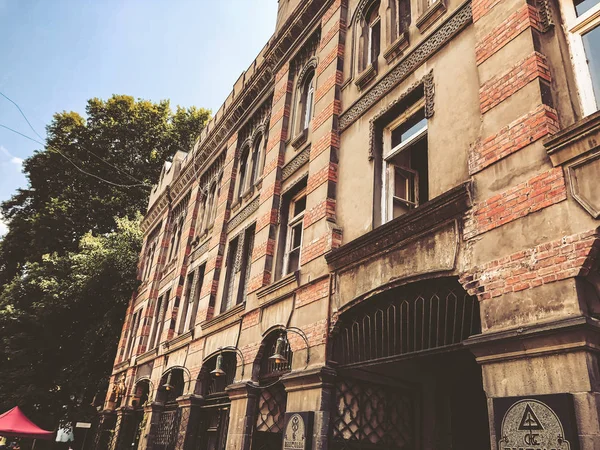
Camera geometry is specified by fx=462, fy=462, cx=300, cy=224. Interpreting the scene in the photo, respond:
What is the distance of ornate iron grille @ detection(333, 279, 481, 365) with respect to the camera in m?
5.95

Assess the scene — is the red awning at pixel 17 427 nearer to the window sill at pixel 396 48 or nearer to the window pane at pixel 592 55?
the window sill at pixel 396 48

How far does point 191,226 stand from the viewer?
56.6 feet

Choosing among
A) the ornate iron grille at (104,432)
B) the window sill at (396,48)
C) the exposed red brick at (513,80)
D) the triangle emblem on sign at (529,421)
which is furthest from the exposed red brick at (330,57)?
the ornate iron grille at (104,432)

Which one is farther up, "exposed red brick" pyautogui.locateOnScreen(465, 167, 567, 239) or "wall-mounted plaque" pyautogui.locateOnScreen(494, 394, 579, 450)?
"exposed red brick" pyautogui.locateOnScreen(465, 167, 567, 239)

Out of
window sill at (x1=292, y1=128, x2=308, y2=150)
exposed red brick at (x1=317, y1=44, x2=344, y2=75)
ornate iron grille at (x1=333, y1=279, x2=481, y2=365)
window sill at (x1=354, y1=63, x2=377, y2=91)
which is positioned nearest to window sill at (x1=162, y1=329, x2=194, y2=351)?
window sill at (x1=292, y1=128, x2=308, y2=150)

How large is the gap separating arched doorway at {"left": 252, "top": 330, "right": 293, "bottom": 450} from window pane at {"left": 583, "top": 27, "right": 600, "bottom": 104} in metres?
6.46

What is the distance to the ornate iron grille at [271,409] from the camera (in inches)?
355

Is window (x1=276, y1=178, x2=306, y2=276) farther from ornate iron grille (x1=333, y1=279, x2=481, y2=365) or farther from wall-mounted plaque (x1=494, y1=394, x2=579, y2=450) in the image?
wall-mounted plaque (x1=494, y1=394, x2=579, y2=450)

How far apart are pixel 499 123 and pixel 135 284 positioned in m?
20.6

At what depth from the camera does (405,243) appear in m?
6.44

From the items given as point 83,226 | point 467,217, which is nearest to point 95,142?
point 83,226

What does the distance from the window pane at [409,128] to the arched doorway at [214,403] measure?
6234 mm

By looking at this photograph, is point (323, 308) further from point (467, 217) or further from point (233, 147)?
point (233, 147)

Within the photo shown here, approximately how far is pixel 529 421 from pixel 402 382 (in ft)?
13.4
